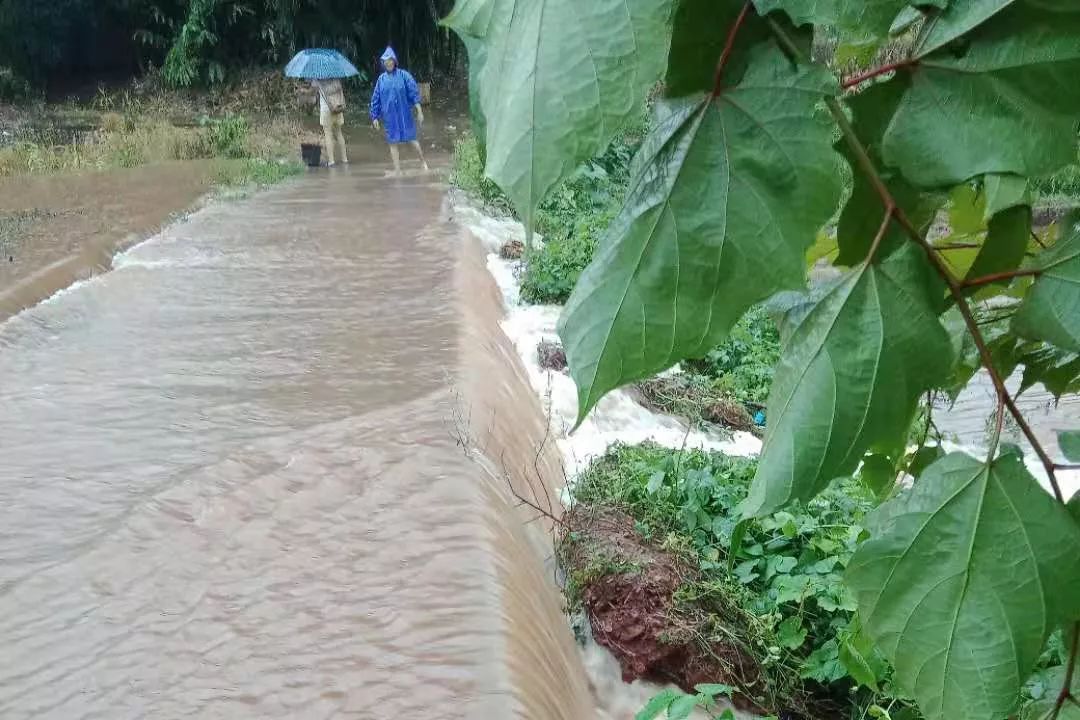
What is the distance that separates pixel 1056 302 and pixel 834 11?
0.69ft

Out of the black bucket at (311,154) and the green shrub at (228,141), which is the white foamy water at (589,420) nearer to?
the black bucket at (311,154)

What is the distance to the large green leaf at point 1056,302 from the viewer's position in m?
0.49

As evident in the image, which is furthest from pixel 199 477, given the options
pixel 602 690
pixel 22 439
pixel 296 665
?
pixel 602 690

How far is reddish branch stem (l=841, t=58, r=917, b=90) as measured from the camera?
46 centimetres

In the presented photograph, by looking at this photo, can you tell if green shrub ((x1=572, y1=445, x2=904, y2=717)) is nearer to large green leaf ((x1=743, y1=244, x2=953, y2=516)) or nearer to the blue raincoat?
large green leaf ((x1=743, y1=244, x2=953, y2=516))

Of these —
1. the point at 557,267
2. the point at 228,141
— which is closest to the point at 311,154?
the point at 228,141

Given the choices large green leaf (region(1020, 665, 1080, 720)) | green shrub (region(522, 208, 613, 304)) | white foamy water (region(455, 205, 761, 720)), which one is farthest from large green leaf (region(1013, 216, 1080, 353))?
green shrub (region(522, 208, 613, 304))

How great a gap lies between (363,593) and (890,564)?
2400mm

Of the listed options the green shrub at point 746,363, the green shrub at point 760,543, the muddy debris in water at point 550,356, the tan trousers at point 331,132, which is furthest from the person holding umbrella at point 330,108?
the green shrub at point 760,543

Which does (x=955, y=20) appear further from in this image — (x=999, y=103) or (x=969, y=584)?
(x=969, y=584)

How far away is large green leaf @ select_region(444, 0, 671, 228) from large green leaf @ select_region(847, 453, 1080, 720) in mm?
296

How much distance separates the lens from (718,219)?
1.36ft

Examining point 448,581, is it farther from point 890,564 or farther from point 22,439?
point 890,564

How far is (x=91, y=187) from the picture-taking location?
898 centimetres
